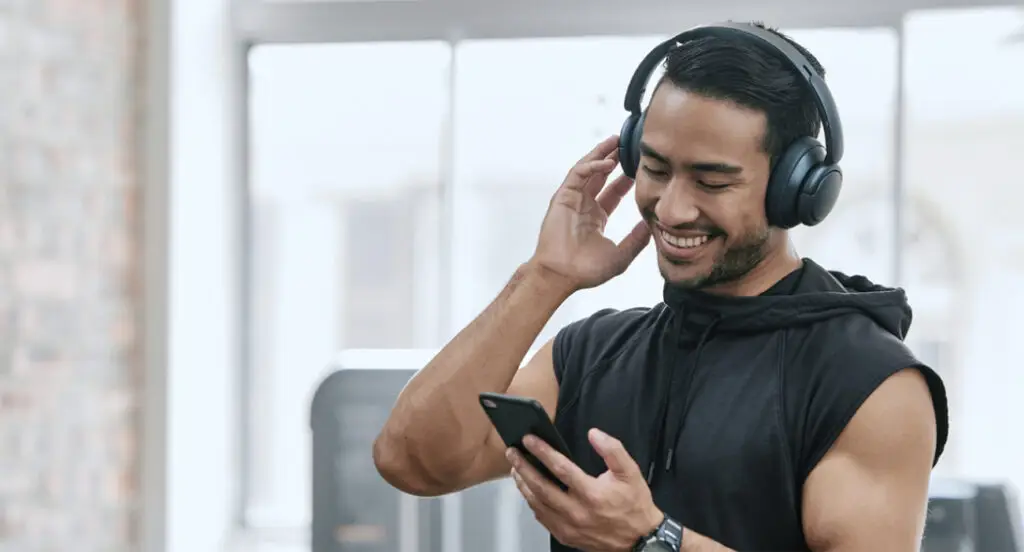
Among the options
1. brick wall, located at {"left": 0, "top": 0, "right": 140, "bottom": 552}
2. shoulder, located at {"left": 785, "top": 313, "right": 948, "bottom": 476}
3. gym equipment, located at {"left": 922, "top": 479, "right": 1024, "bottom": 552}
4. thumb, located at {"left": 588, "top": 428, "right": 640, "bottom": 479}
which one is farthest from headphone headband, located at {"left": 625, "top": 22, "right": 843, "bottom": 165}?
brick wall, located at {"left": 0, "top": 0, "right": 140, "bottom": 552}

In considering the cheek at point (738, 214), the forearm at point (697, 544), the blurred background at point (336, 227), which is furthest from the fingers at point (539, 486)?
the blurred background at point (336, 227)

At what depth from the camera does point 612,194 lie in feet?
5.01

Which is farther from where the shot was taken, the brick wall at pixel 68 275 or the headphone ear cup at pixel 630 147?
the brick wall at pixel 68 275

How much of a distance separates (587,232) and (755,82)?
12.9 inches

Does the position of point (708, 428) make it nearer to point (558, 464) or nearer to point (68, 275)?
point (558, 464)

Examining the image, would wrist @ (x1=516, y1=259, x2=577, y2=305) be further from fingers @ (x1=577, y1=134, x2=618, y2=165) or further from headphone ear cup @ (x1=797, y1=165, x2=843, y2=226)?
headphone ear cup @ (x1=797, y1=165, x2=843, y2=226)

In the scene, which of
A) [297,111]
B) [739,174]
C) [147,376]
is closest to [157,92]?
[297,111]

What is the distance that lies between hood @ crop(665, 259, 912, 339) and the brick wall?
158 centimetres

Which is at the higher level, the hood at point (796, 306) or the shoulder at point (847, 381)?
the hood at point (796, 306)

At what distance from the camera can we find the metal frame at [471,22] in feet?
8.81

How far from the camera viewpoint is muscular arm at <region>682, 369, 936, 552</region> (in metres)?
1.17

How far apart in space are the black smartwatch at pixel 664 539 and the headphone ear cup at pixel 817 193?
1.22ft

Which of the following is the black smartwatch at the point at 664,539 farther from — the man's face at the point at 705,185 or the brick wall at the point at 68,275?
the brick wall at the point at 68,275

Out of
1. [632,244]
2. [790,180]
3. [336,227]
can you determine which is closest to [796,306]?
[790,180]
